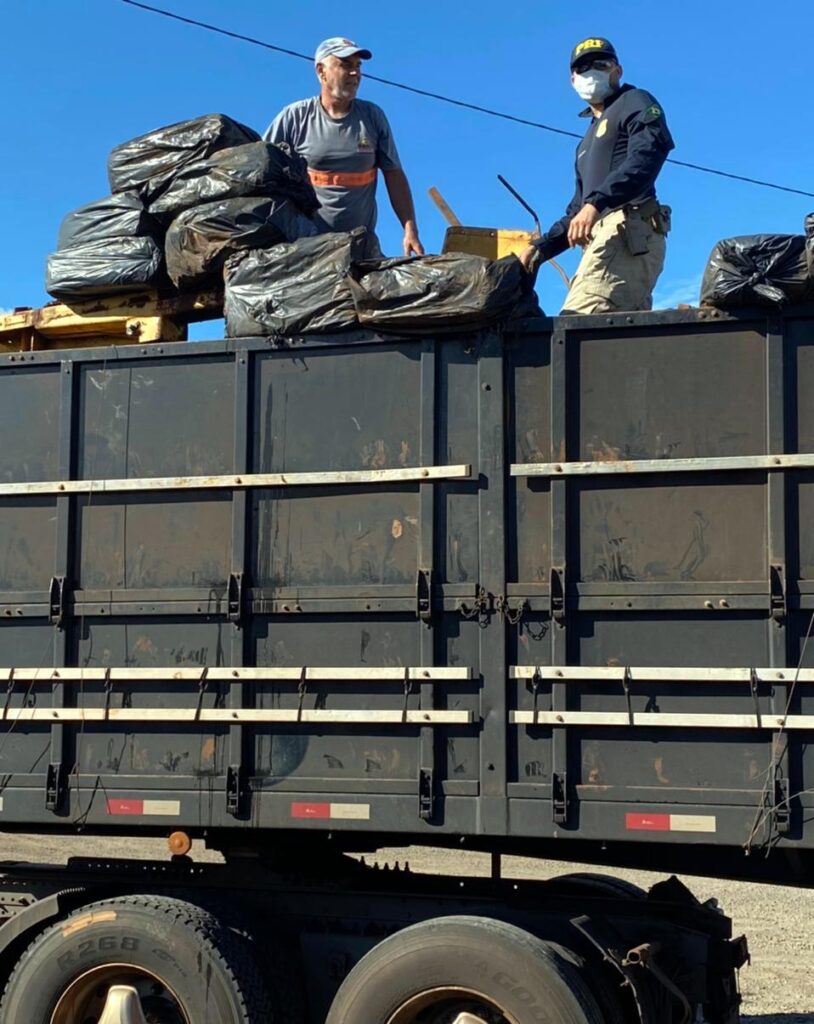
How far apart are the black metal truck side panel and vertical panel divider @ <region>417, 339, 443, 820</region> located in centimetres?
1

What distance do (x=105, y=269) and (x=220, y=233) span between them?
63 centimetres

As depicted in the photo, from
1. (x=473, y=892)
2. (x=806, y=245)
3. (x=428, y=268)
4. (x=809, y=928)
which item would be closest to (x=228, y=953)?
(x=473, y=892)

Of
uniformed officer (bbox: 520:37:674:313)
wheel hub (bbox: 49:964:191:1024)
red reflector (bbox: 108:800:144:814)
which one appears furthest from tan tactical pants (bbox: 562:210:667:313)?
wheel hub (bbox: 49:964:191:1024)

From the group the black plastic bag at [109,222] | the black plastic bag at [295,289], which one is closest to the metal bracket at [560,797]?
the black plastic bag at [295,289]

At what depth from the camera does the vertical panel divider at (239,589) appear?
4.91 meters

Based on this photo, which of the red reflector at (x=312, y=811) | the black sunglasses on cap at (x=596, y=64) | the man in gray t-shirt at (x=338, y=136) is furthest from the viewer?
the man in gray t-shirt at (x=338, y=136)

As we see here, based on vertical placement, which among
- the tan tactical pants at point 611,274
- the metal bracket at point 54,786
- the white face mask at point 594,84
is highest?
the white face mask at point 594,84

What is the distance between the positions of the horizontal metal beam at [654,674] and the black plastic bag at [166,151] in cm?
282

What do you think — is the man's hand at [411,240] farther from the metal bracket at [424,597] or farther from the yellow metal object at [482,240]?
the metal bracket at [424,597]

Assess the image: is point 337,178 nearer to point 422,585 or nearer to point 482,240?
point 482,240

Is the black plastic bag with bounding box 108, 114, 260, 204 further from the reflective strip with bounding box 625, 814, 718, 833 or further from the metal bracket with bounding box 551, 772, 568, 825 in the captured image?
the reflective strip with bounding box 625, 814, 718, 833

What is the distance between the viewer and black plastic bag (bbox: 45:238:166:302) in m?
5.65

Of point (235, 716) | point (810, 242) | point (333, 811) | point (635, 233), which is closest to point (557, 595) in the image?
point (333, 811)

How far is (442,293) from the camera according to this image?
4.88 meters
